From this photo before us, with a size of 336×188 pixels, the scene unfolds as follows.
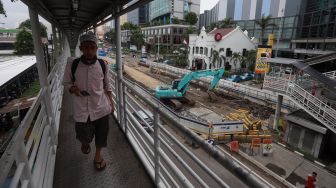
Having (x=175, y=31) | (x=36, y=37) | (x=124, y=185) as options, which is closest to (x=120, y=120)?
(x=124, y=185)

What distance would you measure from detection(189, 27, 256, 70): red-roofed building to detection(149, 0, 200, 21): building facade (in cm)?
3392

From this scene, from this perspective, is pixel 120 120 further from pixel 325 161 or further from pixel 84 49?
pixel 325 161

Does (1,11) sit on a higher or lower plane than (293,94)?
higher

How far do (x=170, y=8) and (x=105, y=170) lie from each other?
64.0m

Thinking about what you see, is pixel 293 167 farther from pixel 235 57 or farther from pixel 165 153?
pixel 235 57

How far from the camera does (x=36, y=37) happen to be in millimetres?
2941

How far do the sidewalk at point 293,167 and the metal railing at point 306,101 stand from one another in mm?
2066

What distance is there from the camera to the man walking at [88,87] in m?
2.40

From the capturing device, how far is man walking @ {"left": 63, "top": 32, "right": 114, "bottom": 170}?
240cm

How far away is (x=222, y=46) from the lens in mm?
28516

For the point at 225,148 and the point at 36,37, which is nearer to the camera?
the point at 36,37

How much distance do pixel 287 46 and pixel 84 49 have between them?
141 feet

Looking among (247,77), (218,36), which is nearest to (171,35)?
(218,36)

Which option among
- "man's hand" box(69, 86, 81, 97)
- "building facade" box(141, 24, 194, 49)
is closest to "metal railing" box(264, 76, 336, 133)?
"man's hand" box(69, 86, 81, 97)
